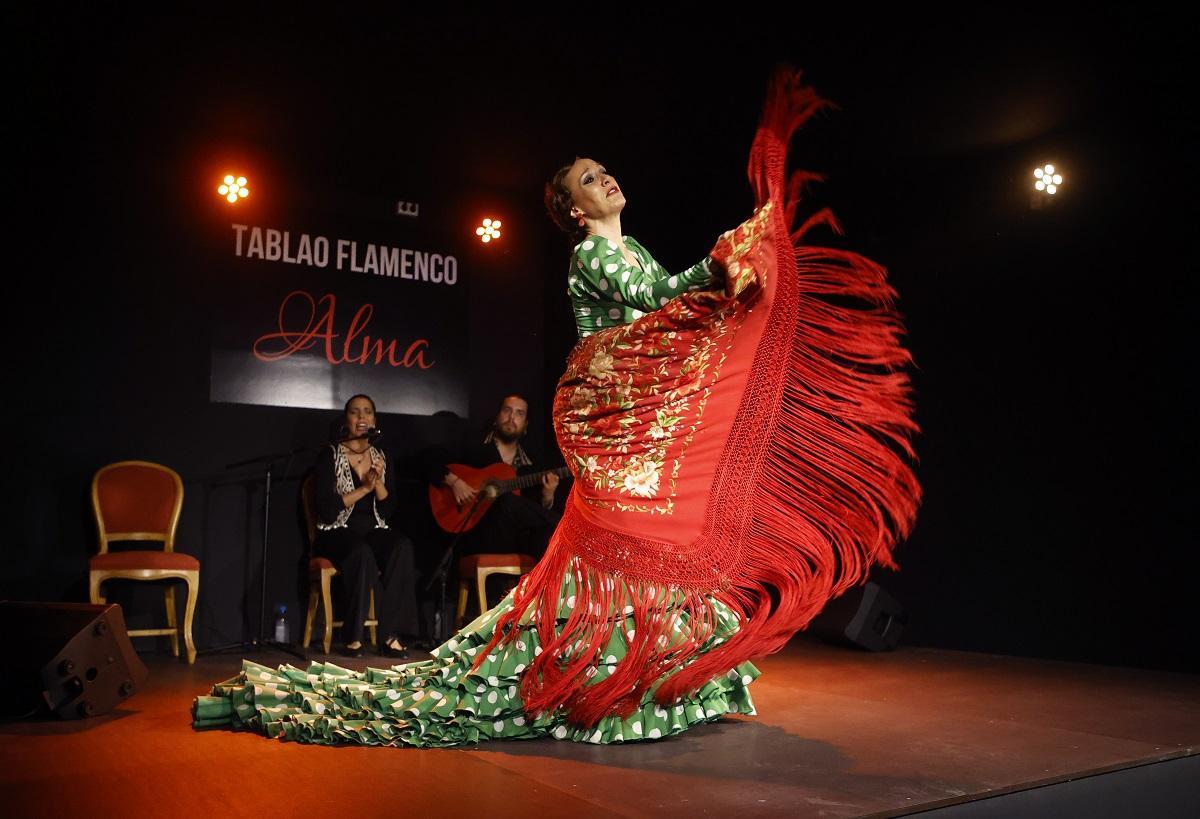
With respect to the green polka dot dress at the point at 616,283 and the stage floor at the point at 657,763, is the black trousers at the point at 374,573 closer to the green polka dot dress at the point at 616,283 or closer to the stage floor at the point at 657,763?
the stage floor at the point at 657,763

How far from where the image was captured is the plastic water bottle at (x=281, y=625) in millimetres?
5160

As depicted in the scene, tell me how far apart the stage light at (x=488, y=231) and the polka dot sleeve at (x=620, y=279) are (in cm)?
368

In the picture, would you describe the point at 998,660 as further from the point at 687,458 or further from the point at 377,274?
Result: the point at 377,274

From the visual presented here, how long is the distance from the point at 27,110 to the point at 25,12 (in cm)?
80

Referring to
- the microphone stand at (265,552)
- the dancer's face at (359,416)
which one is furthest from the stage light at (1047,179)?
the dancer's face at (359,416)

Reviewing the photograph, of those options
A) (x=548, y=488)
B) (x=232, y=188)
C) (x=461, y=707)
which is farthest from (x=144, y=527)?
(x=461, y=707)

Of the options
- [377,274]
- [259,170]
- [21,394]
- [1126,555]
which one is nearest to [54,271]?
[21,394]

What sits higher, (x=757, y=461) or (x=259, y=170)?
(x=259, y=170)

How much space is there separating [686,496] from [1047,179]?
3022mm

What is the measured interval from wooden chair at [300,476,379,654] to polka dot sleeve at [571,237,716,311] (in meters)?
2.82

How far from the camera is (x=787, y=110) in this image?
2252mm

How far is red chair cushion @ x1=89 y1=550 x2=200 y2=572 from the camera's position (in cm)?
438

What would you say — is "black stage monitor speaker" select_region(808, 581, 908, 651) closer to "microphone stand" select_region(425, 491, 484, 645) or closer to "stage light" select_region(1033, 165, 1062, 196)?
"microphone stand" select_region(425, 491, 484, 645)

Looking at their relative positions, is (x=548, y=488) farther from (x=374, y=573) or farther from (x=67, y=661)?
(x=67, y=661)
